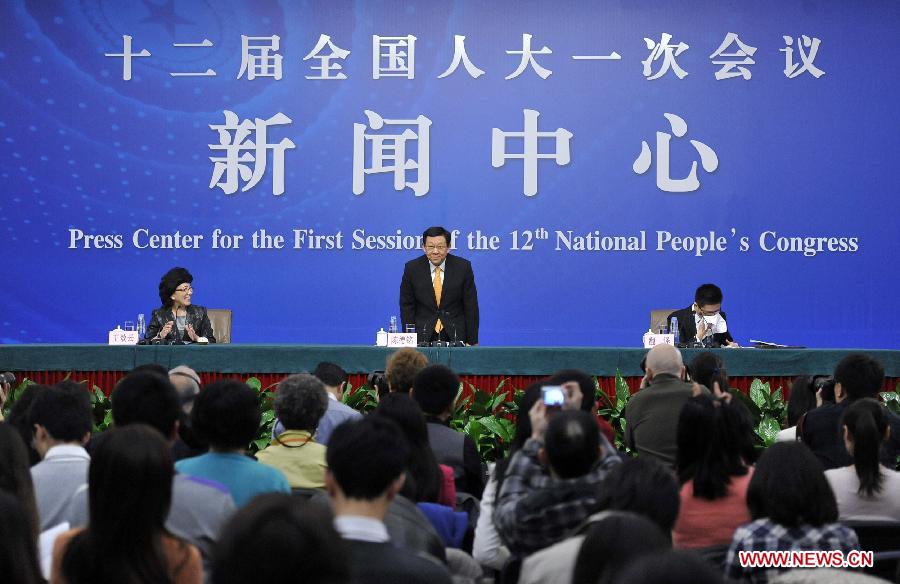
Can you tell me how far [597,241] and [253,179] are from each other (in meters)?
2.36

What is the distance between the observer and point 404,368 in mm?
4016

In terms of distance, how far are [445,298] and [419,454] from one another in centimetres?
363

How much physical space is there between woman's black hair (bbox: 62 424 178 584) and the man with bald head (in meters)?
2.17

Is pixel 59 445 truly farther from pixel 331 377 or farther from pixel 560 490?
pixel 331 377

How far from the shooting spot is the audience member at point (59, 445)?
92.7 inches

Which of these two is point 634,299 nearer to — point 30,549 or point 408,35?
point 408,35

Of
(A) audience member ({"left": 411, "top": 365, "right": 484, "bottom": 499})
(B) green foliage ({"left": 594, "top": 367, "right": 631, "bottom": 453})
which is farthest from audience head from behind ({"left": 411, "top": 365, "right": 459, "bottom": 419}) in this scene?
(B) green foliage ({"left": 594, "top": 367, "right": 631, "bottom": 453})

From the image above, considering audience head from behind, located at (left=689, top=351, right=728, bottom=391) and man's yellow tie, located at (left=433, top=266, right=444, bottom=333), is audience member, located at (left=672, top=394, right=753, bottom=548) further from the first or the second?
man's yellow tie, located at (left=433, top=266, right=444, bottom=333)

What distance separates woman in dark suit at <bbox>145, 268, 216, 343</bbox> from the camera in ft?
19.7

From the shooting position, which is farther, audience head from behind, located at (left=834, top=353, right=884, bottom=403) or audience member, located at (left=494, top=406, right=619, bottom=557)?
audience head from behind, located at (left=834, top=353, right=884, bottom=403)

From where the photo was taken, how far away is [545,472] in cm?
234

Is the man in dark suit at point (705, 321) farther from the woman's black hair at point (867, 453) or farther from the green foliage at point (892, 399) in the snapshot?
the woman's black hair at point (867, 453)

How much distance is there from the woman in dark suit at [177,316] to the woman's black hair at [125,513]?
4.37m

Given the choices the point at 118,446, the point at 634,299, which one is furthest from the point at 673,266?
the point at 118,446
